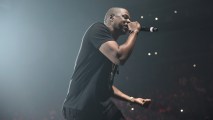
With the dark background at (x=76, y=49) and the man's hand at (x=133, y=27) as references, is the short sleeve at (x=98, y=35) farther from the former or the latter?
the dark background at (x=76, y=49)

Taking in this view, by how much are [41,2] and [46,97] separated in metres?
3.04

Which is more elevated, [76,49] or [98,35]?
[98,35]

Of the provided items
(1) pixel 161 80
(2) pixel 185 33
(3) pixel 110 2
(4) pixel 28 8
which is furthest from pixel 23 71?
(2) pixel 185 33

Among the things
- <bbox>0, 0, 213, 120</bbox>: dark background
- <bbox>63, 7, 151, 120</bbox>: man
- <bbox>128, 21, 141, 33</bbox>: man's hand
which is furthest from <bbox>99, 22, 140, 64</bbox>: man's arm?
<bbox>0, 0, 213, 120</bbox>: dark background

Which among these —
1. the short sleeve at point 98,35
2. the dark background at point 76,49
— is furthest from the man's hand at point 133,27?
Result: the dark background at point 76,49

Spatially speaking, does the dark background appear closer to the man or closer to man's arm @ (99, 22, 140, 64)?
the man

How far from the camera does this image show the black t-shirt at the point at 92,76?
1631mm

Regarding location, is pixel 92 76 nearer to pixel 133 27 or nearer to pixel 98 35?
pixel 98 35

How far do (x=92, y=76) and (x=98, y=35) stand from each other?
8.8 inches

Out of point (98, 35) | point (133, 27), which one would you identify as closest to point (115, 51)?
point (98, 35)

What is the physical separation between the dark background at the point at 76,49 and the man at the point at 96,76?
20.7 ft

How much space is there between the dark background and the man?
20.7ft

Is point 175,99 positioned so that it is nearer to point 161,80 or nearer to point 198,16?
point 161,80

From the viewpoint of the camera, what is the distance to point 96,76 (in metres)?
1.63
